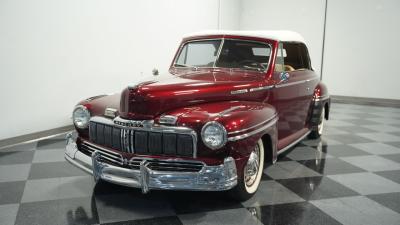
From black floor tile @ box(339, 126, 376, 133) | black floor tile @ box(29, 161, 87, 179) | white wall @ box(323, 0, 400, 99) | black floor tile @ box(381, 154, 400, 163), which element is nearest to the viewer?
black floor tile @ box(29, 161, 87, 179)

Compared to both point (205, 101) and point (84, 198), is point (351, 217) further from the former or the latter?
point (84, 198)

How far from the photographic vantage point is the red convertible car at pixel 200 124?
2.50m

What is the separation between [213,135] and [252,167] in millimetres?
666

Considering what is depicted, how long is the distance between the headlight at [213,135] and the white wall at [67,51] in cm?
304

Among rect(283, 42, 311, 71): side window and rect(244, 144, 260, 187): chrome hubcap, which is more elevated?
rect(283, 42, 311, 71): side window

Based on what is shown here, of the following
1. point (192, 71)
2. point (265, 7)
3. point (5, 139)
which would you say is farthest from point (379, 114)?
point (5, 139)

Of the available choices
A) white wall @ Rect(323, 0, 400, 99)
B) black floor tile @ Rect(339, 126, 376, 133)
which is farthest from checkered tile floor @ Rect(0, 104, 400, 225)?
white wall @ Rect(323, 0, 400, 99)

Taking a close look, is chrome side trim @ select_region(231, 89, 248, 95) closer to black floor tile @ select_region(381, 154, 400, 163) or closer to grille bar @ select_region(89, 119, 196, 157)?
grille bar @ select_region(89, 119, 196, 157)

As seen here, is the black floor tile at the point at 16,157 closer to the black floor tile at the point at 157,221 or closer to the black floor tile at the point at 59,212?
the black floor tile at the point at 59,212

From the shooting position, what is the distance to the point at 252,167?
298 cm

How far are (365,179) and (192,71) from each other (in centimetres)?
204

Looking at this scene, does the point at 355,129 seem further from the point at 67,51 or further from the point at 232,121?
the point at 67,51

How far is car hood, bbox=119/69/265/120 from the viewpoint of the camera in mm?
2693

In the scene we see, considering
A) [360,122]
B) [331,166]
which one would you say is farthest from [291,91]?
[360,122]
